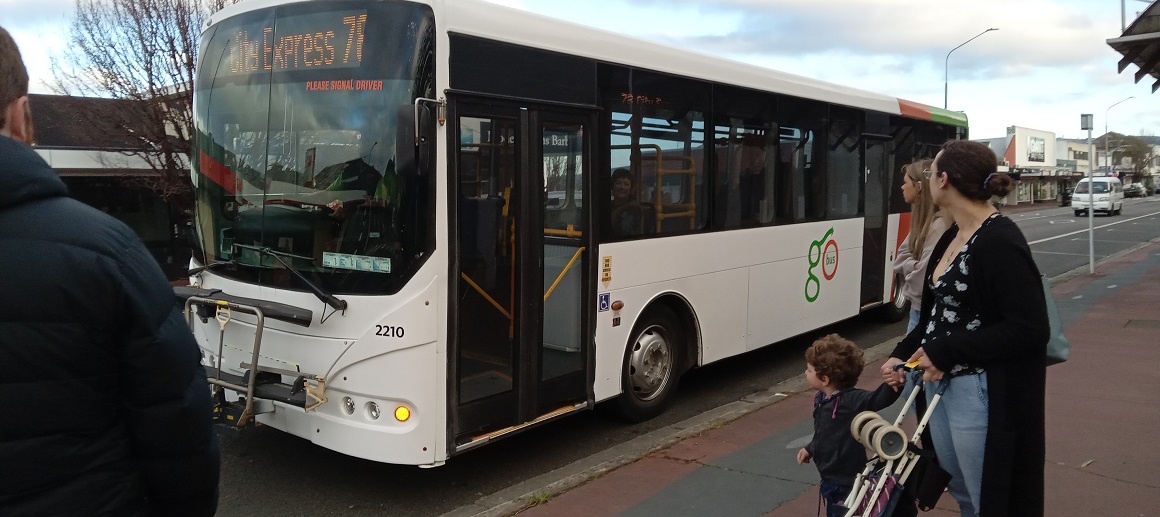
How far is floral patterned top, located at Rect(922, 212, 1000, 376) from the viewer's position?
3.12 meters

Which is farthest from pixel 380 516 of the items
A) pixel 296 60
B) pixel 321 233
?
pixel 296 60

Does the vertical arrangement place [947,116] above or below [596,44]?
above

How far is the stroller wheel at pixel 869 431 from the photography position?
10.2ft

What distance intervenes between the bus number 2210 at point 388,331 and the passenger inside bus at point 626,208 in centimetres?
202

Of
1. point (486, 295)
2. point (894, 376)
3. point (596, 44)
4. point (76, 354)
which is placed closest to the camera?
point (76, 354)

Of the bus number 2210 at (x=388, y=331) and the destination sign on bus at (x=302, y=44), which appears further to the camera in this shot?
the destination sign on bus at (x=302, y=44)

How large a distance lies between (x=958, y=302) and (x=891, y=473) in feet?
2.26

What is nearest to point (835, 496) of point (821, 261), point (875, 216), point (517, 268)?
point (517, 268)

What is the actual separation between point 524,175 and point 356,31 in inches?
53.7

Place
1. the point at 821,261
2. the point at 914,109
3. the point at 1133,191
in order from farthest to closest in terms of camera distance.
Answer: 1. the point at 1133,191
2. the point at 914,109
3. the point at 821,261

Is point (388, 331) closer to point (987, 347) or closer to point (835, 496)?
point (835, 496)

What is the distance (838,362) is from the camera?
355 centimetres

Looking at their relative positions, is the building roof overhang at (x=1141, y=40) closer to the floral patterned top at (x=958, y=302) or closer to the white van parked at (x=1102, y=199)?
the floral patterned top at (x=958, y=302)

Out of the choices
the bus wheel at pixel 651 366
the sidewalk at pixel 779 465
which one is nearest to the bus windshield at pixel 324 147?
the sidewalk at pixel 779 465
